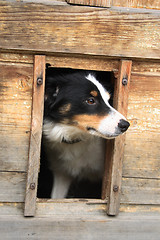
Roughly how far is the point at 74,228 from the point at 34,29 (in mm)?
1418

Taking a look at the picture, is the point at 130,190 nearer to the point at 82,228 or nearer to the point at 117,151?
the point at 117,151

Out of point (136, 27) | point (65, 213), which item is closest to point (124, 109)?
point (136, 27)

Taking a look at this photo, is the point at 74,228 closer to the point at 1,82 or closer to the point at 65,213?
the point at 65,213

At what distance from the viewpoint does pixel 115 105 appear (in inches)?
93.4

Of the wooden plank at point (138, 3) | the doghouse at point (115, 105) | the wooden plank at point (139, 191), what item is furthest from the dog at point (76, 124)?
the wooden plank at point (138, 3)

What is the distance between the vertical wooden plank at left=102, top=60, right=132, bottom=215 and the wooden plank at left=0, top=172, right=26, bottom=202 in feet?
2.07

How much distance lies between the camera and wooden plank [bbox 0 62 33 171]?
2133 millimetres

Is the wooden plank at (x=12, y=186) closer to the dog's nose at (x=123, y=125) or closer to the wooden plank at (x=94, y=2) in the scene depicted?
the dog's nose at (x=123, y=125)

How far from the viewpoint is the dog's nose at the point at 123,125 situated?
7.18ft

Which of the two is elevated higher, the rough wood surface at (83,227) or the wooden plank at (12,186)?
the wooden plank at (12,186)

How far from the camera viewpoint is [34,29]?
2084 millimetres

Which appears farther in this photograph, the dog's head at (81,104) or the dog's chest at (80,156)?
the dog's chest at (80,156)

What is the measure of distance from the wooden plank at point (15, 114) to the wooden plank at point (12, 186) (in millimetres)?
46

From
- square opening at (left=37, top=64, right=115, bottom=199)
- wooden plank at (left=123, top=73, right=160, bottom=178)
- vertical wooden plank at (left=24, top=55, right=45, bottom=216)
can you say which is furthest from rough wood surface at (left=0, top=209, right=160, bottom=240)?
square opening at (left=37, top=64, right=115, bottom=199)
